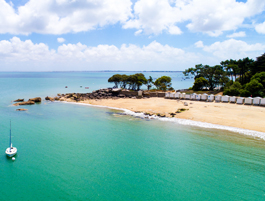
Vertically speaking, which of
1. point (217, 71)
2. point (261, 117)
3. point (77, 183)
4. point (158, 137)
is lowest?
point (77, 183)

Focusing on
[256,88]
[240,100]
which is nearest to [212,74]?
[256,88]

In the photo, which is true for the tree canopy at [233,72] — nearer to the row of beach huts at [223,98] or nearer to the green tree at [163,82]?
the row of beach huts at [223,98]

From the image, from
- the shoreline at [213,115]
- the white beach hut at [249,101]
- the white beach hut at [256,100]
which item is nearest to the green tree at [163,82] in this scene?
the shoreline at [213,115]

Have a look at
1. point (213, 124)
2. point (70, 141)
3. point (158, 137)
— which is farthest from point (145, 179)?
point (213, 124)

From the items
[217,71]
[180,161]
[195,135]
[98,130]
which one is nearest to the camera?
[180,161]

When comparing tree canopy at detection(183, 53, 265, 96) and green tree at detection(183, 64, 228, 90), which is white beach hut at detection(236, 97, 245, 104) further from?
green tree at detection(183, 64, 228, 90)

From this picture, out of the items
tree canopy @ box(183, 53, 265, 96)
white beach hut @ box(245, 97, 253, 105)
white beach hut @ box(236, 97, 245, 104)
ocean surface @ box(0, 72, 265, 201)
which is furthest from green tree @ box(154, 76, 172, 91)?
ocean surface @ box(0, 72, 265, 201)

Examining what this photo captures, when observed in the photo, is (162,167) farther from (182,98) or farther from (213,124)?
(182,98)
